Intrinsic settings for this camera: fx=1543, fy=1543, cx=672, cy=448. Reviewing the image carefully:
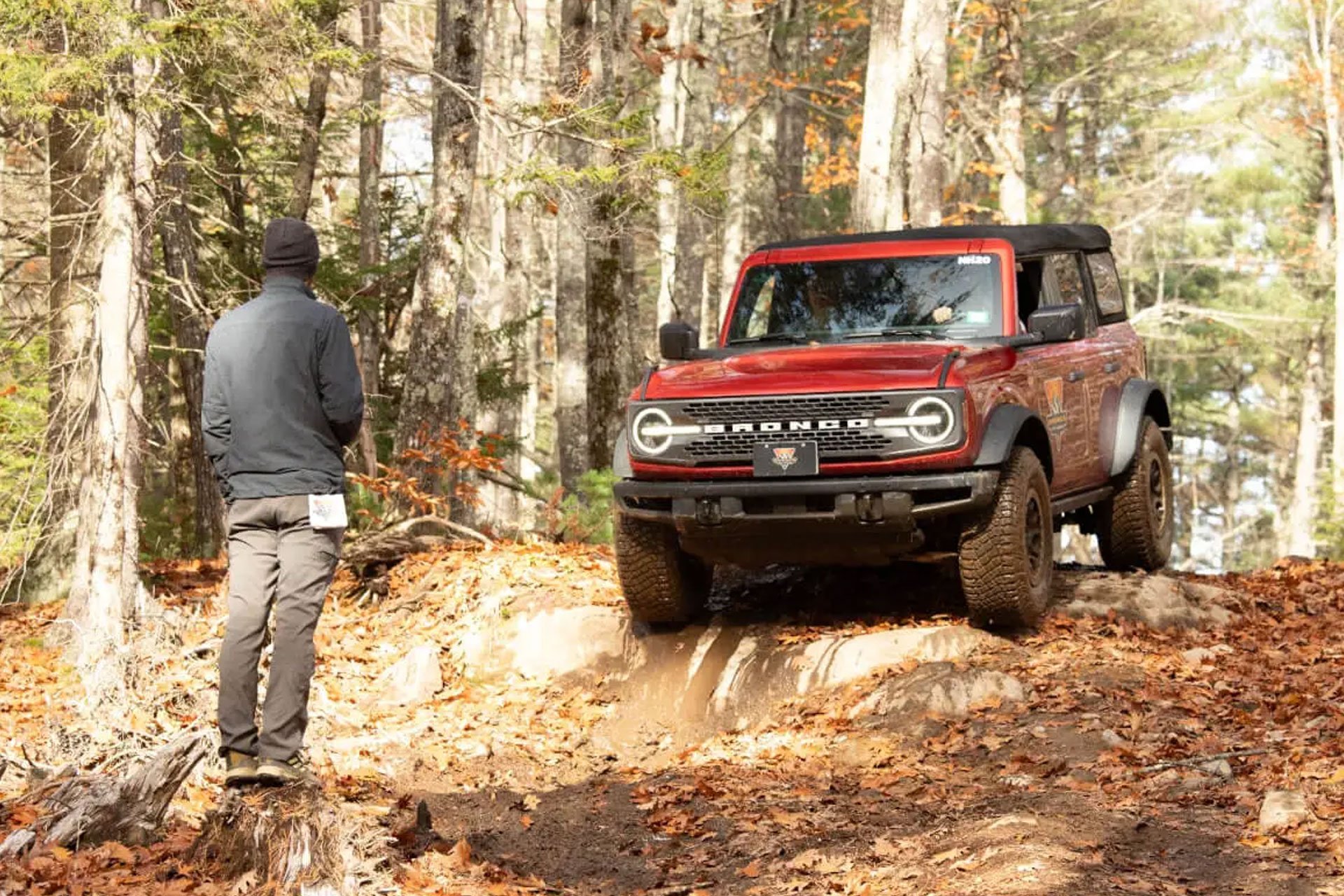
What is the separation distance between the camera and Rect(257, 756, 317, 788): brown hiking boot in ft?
19.5

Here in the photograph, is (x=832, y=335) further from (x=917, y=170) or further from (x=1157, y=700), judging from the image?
(x=917, y=170)

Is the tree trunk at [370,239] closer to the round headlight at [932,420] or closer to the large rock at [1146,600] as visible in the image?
the round headlight at [932,420]

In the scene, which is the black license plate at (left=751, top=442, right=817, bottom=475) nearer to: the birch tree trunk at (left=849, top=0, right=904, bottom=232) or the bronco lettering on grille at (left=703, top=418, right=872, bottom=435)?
the bronco lettering on grille at (left=703, top=418, right=872, bottom=435)

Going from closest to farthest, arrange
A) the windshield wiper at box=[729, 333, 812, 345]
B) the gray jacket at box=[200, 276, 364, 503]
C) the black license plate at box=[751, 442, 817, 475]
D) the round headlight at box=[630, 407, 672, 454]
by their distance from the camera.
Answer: the gray jacket at box=[200, 276, 364, 503] → the black license plate at box=[751, 442, 817, 475] → the round headlight at box=[630, 407, 672, 454] → the windshield wiper at box=[729, 333, 812, 345]

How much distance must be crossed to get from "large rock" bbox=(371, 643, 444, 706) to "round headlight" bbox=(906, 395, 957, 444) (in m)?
3.43

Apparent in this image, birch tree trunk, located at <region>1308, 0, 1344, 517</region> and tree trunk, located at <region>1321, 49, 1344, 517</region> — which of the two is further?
birch tree trunk, located at <region>1308, 0, 1344, 517</region>

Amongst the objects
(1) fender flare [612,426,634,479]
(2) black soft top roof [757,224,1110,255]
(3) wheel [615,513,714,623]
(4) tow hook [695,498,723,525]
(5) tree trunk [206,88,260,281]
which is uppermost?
(5) tree trunk [206,88,260,281]

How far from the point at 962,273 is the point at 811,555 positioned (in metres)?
2.26

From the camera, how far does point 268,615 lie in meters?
6.07

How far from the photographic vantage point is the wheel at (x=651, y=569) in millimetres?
9188

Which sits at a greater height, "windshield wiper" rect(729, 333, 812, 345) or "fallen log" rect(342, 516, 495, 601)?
"windshield wiper" rect(729, 333, 812, 345)

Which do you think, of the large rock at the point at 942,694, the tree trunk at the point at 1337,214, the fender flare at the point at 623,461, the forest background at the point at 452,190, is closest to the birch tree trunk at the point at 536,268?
the forest background at the point at 452,190

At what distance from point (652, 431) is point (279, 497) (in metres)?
3.13

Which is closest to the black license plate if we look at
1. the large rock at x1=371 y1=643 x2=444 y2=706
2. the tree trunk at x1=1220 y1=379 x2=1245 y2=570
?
the large rock at x1=371 y1=643 x2=444 y2=706
